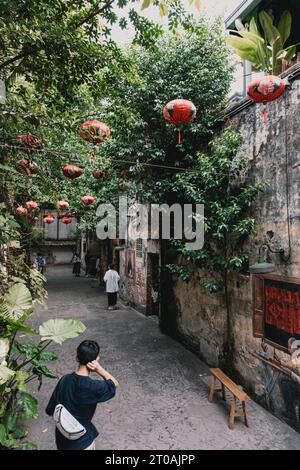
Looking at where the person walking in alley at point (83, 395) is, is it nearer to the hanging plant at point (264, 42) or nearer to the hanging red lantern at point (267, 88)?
the hanging red lantern at point (267, 88)

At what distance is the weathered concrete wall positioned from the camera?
4824 mm

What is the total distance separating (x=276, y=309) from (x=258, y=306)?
48 cm

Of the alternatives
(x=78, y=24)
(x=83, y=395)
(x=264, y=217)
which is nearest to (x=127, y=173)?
(x=78, y=24)

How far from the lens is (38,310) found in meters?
12.4

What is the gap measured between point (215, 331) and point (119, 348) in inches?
109

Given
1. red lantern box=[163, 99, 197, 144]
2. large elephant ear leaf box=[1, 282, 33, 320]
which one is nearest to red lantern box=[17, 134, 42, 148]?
red lantern box=[163, 99, 197, 144]

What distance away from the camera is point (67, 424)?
2889mm

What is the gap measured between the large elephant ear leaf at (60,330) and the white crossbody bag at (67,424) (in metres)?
0.96

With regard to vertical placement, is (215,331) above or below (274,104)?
below

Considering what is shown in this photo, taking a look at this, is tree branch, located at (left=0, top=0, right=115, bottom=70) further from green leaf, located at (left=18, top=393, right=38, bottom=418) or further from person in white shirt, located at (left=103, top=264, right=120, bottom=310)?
person in white shirt, located at (left=103, top=264, right=120, bottom=310)

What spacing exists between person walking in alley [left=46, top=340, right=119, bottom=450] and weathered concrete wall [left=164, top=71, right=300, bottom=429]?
3267 millimetres

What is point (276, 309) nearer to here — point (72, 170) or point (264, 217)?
point (264, 217)
